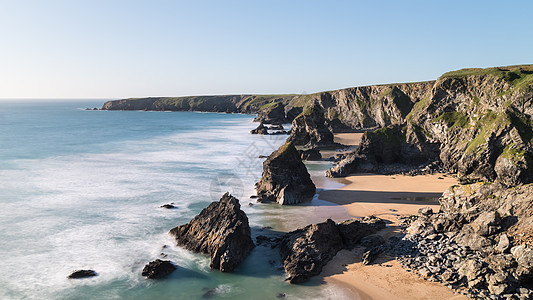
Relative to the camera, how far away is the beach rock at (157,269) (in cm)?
2353

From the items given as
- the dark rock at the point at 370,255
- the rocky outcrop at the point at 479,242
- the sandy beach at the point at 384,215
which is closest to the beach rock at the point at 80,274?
the sandy beach at the point at 384,215

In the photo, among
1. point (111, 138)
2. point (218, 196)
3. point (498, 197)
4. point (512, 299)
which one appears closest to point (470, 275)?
point (512, 299)

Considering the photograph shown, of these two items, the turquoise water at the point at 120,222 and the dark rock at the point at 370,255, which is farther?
the dark rock at the point at 370,255

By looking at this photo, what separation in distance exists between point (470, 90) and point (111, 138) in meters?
92.6

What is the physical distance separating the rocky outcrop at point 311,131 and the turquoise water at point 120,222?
14.0 metres

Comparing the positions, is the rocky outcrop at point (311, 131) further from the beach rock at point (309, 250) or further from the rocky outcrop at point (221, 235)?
the beach rock at point (309, 250)

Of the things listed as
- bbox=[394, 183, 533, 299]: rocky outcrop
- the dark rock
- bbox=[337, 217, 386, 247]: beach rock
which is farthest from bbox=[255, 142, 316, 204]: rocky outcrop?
the dark rock

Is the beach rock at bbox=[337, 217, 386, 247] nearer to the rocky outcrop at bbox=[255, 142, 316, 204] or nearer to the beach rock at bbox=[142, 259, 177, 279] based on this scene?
the rocky outcrop at bbox=[255, 142, 316, 204]

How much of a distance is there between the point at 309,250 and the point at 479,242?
439 inches

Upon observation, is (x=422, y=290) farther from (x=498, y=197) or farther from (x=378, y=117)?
(x=378, y=117)

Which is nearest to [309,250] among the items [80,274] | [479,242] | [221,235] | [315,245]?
[315,245]

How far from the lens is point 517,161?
38875mm

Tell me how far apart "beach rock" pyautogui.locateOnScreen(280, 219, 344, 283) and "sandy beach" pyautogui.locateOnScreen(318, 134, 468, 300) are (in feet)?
2.28

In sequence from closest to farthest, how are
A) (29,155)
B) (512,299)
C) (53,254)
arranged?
(512,299), (53,254), (29,155)
